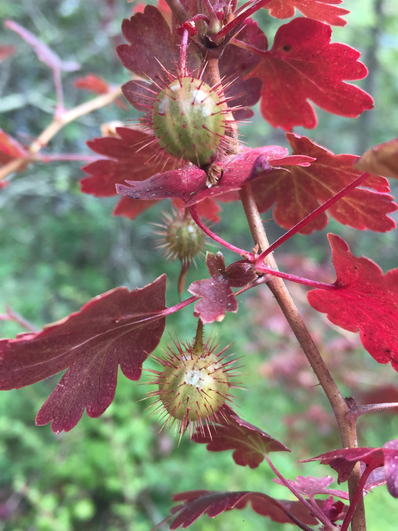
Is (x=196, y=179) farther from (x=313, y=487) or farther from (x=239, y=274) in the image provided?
(x=313, y=487)

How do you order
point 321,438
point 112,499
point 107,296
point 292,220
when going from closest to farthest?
1. point 107,296
2. point 292,220
3. point 112,499
4. point 321,438

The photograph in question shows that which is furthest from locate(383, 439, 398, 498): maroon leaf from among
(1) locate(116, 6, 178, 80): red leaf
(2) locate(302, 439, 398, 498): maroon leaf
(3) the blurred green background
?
(3) the blurred green background

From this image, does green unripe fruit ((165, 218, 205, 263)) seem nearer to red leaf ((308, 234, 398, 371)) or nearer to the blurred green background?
red leaf ((308, 234, 398, 371))

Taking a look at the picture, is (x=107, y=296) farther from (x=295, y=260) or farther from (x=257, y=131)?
(x=257, y=131)

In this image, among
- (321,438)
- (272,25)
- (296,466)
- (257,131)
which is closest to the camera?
(296,466)

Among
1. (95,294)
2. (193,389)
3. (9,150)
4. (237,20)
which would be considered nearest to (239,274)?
(193,389)

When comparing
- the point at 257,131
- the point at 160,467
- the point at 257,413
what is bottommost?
the point at 160,467

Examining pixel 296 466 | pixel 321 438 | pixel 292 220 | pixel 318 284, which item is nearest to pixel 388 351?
pixel 318 284

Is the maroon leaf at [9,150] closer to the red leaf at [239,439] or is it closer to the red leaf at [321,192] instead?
the red leaf at [321,192]
